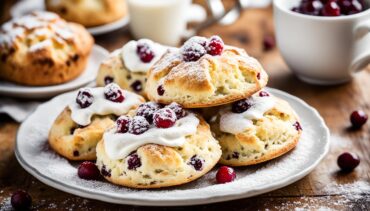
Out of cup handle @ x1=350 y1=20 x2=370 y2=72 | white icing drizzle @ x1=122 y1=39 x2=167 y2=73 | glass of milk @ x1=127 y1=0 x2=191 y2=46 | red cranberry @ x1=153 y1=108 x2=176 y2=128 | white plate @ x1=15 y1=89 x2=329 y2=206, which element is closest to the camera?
white plate @ x1=15 y1=89 x2=329 y2=206

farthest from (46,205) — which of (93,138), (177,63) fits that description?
(177,63)

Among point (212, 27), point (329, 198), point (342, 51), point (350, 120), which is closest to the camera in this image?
point (329, 198)

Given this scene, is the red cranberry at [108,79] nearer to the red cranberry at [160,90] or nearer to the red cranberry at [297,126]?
the red cranberry at [160,90]

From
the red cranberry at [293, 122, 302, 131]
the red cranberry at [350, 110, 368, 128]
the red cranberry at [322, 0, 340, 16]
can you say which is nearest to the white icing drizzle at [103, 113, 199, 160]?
the red cranberry at [293, 122, 302, 131]

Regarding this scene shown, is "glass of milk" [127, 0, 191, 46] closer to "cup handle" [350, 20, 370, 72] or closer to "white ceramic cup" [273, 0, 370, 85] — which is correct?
"white ceramic cup" [273, 0, 370, 85]

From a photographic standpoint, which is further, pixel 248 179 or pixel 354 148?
pixel 354 148

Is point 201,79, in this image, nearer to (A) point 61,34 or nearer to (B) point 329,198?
(B) point 329,198
